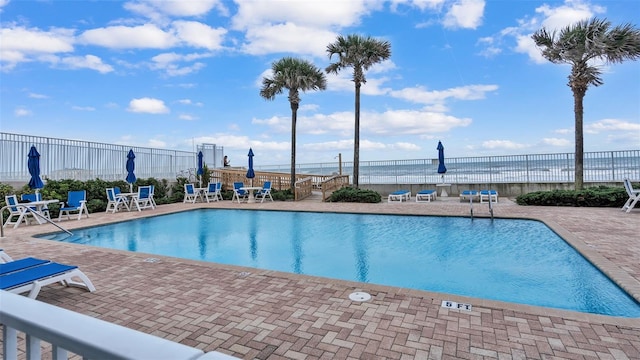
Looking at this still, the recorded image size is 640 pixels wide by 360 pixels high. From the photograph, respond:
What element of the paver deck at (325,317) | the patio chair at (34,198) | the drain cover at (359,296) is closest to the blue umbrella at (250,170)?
the patio chair at (34,198)

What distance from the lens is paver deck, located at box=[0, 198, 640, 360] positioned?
250cm

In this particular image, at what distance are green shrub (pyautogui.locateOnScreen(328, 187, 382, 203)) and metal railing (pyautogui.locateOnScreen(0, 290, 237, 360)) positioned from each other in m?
12.4

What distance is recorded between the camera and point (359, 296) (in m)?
3.57

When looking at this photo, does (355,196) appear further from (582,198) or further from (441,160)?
(582,198)

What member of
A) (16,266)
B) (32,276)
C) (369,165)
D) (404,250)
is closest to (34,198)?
(16,266)

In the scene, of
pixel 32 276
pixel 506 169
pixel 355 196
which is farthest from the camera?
pixel 506 169

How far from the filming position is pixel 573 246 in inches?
218

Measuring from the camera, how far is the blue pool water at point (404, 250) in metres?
4.23

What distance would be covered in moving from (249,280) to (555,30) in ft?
41.7

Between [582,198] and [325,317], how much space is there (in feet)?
34.9

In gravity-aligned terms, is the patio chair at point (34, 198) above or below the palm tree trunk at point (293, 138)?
below

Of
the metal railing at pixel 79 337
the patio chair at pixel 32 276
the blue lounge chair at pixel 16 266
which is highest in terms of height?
the metal railing at pixel 79 337

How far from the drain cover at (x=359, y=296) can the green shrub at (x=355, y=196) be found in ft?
31.0

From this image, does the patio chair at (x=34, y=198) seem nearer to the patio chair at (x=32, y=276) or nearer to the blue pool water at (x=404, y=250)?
the blue pool water at (x=404, y=250)
